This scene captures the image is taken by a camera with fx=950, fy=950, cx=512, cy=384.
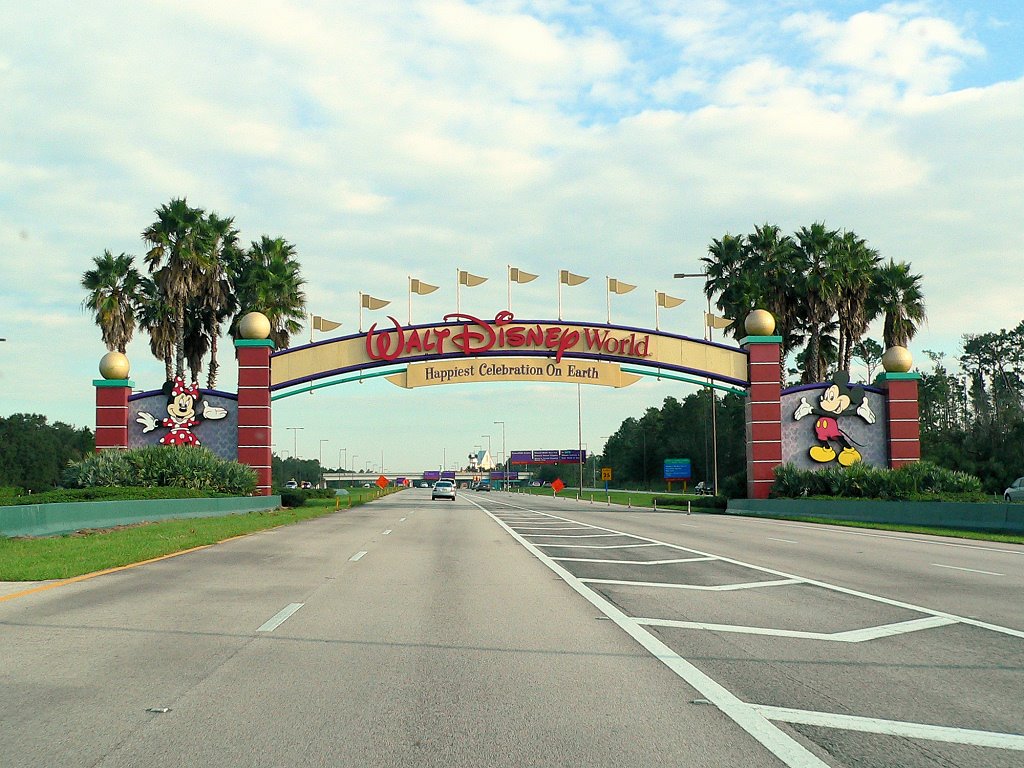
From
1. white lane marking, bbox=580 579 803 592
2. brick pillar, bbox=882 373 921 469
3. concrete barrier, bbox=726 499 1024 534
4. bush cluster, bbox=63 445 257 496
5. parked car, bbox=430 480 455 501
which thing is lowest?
parked car, bbox=430 480 455 501

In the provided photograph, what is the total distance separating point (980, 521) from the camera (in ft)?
91.1

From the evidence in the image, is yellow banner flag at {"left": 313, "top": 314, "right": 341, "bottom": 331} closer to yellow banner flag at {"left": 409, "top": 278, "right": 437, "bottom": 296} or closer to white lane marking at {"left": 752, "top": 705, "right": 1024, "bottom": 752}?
yellow banner flag at {"left": 409, "top": 278, "right": 437, "bottom": 296}

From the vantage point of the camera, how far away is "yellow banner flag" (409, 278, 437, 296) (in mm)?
49594

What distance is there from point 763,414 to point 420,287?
18.6 m

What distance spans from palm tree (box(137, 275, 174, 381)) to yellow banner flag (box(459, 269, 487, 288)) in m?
15.0

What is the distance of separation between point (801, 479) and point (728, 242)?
18.7 meters

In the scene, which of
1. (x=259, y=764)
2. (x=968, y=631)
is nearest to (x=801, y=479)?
(x=968, y=631)

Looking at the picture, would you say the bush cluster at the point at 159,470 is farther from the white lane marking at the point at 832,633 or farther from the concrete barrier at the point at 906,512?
the white lane marking at the point at 832,633

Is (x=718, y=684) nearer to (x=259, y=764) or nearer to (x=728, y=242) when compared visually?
(x=259, y=764)

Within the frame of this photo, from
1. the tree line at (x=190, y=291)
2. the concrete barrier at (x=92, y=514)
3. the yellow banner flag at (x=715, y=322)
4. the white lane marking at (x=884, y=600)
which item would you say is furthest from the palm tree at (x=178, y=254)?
the white lane marking at (x=884, y=600)

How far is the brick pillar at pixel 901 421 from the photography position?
→ 46.4 metres

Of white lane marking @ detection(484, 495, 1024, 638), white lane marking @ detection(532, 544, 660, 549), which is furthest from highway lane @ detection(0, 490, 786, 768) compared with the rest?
white lane marking @ detection(532, 544, 660, 549)

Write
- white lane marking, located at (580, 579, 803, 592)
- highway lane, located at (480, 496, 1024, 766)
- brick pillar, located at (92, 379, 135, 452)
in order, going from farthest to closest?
brick pillar, located at (92, 379, 135, 452), white lane marking, located at (580, 579, 803, 592), highway lane, located at (480, 496, 1024, 766)

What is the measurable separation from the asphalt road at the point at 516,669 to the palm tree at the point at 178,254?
36044mm
